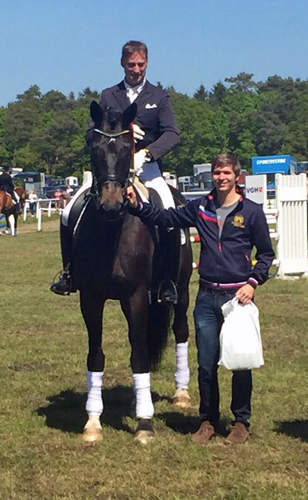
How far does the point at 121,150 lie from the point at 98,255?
869 millimetres

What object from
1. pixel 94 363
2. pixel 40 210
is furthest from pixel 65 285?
pixel 40 210

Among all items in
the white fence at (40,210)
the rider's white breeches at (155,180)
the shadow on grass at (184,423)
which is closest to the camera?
the shadow on grass at (184,423)

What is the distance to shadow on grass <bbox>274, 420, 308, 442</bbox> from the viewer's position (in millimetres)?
6988

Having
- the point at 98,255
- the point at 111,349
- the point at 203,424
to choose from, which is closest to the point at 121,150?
the point at 98,255

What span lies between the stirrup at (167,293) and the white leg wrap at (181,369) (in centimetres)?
112

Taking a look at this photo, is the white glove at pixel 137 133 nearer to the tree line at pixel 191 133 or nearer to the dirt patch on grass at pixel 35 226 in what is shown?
the dirt patch on grass at pixel 35 226

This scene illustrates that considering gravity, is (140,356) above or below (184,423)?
above

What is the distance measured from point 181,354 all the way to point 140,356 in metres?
1.40

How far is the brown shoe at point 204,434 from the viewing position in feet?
22.4

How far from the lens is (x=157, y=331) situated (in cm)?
805

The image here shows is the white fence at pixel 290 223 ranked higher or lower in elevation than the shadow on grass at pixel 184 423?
higher


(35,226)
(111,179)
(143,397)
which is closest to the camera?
(111,179)

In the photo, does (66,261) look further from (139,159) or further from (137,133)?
(137,133)

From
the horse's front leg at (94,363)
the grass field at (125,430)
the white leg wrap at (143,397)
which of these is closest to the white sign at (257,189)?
the grass field at (125,430)
